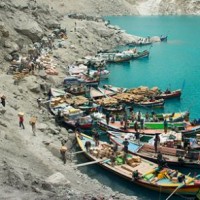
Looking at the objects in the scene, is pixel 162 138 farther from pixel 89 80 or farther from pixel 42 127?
pixel 89 80

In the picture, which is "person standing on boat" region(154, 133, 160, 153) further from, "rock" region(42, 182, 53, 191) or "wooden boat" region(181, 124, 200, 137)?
"rock" region(42, 182, 53, 191)

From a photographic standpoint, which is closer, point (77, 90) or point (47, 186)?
point (47, 186)

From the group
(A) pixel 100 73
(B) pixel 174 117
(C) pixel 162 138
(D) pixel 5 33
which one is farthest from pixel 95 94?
(C) pixel 162 138

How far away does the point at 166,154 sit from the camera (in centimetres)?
4262

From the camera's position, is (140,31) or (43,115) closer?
(43,115)

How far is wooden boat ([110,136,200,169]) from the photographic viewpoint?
134ft

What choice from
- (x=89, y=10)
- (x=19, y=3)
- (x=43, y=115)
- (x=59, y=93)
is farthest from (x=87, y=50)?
(x=89, y=10)

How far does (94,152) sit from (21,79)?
19.8 meters

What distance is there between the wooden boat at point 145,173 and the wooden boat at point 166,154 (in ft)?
5.90

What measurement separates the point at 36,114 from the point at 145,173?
16.9 m

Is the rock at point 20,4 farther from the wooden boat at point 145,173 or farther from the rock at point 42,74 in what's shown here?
the wooden boat at point 145,173

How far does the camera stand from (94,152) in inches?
1667

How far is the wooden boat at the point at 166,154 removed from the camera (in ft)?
134

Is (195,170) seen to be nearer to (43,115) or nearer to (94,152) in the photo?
(94,152)
